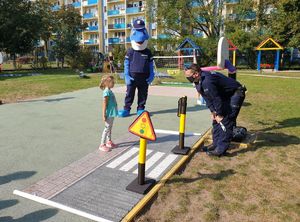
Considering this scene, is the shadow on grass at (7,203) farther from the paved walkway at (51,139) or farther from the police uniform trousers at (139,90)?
the police uniform trousers at (139,90)

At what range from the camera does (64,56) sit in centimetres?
3119

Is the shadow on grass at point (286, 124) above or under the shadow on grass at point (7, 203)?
above

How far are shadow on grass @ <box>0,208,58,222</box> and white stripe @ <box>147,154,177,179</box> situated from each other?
132 centimetres

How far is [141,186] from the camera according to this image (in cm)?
338

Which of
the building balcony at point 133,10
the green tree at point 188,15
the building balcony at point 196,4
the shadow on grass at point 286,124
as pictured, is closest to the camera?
the shadow on grass at point 286,124

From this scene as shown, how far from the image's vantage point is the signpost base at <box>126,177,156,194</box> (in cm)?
330

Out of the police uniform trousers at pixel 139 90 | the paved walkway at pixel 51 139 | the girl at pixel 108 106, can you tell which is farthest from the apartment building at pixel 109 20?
the girl at pixel 108 106

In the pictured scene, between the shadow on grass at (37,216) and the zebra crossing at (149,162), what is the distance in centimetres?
122

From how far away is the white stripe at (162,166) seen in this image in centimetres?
378

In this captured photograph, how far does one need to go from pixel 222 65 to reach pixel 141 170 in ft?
11.4

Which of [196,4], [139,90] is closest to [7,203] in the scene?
[139,90]

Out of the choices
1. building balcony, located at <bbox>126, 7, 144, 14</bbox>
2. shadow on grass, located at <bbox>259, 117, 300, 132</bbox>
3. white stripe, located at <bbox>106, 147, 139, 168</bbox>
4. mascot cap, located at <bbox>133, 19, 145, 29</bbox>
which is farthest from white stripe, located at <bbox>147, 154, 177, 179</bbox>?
building balcony, located at <bbox>126, 7, 144, 14</bbox>

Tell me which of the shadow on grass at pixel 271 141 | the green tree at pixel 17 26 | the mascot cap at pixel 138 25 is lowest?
the shadow on grass at pixel 271 141

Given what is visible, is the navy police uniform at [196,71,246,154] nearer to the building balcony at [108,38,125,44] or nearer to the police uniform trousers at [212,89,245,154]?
the police uniform trousers at [212,89,245,154]
